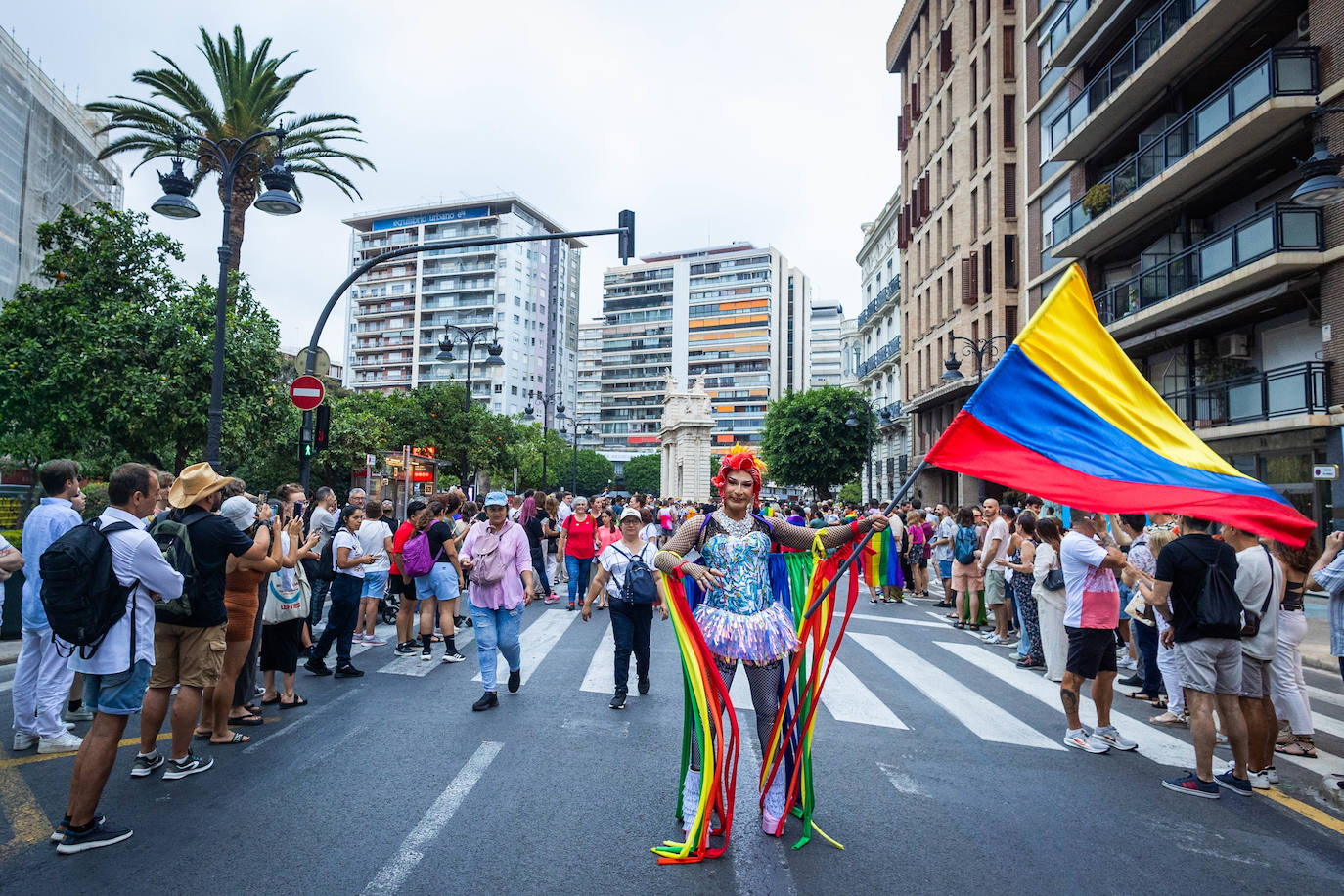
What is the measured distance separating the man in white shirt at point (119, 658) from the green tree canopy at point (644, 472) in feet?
305

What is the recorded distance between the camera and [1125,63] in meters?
22.2

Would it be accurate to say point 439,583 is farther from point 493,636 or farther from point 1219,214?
point 1219,214

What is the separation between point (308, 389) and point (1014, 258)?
27.3 metres

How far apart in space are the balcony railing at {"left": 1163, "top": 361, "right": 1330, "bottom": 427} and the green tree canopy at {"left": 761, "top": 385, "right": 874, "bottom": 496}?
26.2 m

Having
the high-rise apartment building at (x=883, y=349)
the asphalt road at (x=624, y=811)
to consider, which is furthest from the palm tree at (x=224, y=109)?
the high-rise apartment building at (x=883, y=349)

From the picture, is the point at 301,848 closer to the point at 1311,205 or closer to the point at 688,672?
the point at 688,672

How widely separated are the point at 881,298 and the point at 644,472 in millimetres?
54538

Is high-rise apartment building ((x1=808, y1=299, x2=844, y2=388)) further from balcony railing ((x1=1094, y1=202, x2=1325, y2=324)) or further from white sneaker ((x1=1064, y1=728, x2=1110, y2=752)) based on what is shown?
white sneaker ((x1=1064, y1=728, x2=1110, y2=752))

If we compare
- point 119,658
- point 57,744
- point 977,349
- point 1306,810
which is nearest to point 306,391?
point 57,744

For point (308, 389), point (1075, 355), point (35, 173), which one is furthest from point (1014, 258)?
point (35, 173)

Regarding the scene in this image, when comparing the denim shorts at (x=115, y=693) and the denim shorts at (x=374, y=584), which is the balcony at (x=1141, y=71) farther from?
the denim shorts at (x=115, y=693)

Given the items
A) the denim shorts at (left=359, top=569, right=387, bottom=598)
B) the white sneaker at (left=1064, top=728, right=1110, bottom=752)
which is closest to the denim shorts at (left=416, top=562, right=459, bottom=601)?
the denim shorts at (left=359, top=569, right=387, bottom=598)

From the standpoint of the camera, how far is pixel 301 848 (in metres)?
4.24

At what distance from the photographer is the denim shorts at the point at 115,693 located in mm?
4453
